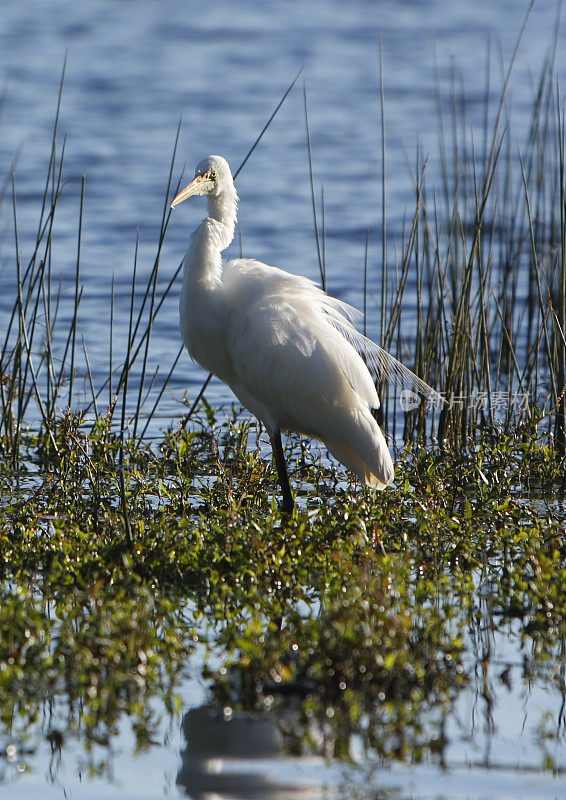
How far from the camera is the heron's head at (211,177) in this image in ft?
18.2

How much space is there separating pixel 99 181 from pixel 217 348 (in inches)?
319

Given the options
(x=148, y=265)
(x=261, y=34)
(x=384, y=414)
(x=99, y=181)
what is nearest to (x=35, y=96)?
(x=99, y=181)

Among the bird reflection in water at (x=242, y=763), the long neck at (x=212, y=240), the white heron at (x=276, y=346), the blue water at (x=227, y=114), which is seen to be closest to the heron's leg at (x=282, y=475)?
the white heron at (x=276, y=346)

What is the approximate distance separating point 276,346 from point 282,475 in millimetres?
581

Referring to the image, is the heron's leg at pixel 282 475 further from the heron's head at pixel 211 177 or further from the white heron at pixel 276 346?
the heron's head at pixel 211 177

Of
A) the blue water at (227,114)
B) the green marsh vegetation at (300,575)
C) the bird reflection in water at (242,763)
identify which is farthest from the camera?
the blue water at (227,114)

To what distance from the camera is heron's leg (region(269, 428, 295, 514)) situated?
17.5 ft

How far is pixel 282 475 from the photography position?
5426 millimetres

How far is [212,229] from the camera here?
5547 mm

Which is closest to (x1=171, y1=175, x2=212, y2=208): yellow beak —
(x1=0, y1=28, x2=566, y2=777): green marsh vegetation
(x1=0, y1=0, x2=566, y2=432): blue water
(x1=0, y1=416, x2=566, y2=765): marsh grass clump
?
(x1=0, y1=28, x2=566, y2=777): green marsh vegetation

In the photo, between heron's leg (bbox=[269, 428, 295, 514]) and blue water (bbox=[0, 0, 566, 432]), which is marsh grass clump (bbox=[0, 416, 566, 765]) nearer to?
heron's leg (bbox=[269, 428, 295, 514])

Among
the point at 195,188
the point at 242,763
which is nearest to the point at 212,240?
the point at 195,188

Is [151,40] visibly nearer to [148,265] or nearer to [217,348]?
[148,265]

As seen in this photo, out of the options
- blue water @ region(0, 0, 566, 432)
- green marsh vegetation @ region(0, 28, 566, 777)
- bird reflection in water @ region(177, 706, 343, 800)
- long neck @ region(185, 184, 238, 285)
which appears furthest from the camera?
blue water @ region(0, 0, 566, 432)
